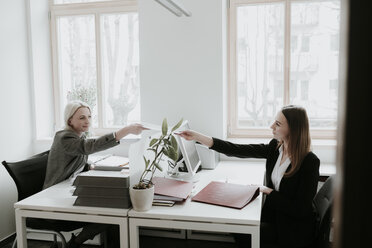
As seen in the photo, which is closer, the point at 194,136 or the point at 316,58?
the point at 194,136

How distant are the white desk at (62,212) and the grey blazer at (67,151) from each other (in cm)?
31

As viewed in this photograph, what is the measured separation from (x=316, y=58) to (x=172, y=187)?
6.60 ft

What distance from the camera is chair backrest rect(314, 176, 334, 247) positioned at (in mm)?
1896

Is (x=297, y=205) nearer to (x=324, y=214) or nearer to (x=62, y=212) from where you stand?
(x=324, y=214)

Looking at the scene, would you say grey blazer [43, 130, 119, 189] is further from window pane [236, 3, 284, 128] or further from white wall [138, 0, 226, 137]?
window pane [236, 3, 284, 128]

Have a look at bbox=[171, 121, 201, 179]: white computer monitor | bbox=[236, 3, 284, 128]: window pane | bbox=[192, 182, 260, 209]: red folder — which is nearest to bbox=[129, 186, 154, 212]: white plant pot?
bbox=[192, 182, 260, 209]: red folder

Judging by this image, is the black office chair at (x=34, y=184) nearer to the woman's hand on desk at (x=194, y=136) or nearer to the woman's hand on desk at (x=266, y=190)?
the woman's hand on desk at (x=194, y=136)

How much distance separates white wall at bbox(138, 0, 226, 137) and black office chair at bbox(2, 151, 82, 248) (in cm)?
115

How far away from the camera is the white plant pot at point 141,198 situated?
1937mm

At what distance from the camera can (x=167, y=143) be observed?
2.10 metres

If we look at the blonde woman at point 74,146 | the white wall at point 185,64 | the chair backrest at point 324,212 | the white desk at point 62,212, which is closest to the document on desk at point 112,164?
the blonde woman at point 74,146

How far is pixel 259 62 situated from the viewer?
11.7ft

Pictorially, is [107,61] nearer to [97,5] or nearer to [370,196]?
[97,5]

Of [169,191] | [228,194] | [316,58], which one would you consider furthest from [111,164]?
[316,58]
